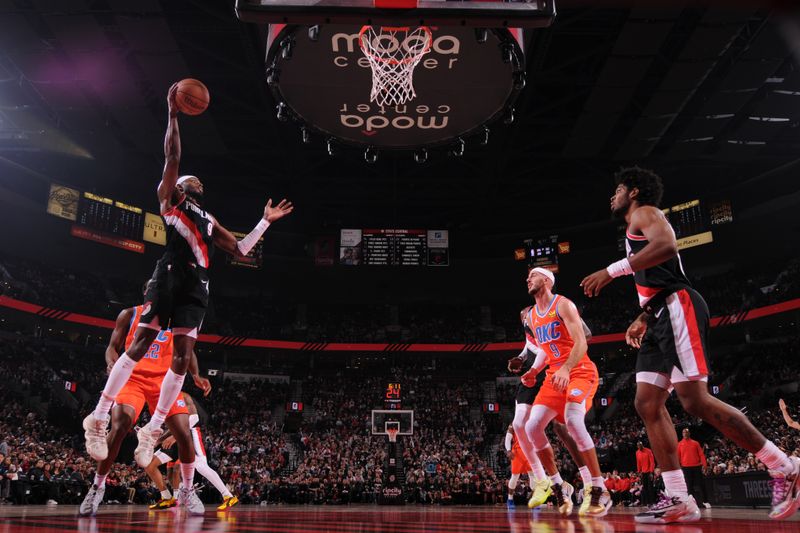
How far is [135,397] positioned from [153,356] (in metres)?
0.48

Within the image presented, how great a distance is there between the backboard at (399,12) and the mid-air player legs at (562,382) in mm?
2507

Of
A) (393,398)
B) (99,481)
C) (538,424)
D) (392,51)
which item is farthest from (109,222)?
(538,424)

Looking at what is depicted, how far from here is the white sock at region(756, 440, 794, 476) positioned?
3393 mm

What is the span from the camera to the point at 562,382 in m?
5.19

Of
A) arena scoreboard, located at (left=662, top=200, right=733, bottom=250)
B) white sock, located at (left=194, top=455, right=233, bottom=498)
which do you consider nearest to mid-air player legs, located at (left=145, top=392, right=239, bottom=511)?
white sock, located at (left=194, top=455, right=233, bottom=498)

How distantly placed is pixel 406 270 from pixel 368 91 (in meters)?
20.7

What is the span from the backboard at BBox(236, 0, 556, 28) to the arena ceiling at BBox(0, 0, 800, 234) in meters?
4.14

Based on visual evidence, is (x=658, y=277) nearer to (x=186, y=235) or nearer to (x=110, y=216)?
(x=186, y=235)

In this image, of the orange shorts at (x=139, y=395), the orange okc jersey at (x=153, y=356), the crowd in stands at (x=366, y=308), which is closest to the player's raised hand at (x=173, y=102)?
the orange okc jersey at (x=153, y=356)

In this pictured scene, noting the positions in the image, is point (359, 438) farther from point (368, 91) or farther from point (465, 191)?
point (368, 91)

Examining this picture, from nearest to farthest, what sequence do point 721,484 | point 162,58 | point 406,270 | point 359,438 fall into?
1. point 721,484
2. point 162,58
3. point 359,438
4. point 406,270

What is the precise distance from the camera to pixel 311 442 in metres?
23.8

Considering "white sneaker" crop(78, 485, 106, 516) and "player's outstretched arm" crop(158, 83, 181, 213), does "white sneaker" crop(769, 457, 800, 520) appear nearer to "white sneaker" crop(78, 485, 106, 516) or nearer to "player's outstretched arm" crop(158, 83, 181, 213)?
"player's outstretched arm" crop(158, 83, 181, 213)

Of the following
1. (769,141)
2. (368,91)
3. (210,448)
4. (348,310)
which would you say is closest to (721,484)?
(368,91)
